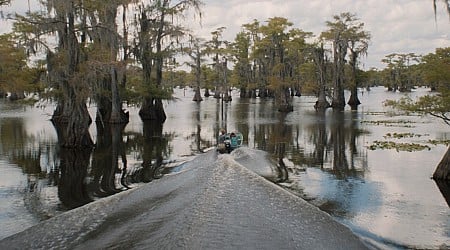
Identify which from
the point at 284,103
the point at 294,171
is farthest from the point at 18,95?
the point at 294,171

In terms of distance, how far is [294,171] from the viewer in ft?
55.7

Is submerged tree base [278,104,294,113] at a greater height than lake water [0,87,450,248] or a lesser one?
greater

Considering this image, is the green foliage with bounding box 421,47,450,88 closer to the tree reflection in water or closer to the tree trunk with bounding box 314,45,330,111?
the tree reflection in water

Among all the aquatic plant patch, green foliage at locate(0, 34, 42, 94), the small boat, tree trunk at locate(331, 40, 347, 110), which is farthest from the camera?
tree trunk at locate(331, 40, 347, 110)

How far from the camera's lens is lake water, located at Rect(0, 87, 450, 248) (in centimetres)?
1087

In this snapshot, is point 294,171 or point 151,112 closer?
point 294,171

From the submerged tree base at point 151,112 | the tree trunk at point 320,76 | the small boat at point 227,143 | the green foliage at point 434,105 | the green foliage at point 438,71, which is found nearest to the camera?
the green foliage at point 434,105

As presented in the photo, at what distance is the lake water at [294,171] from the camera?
35.7 ft

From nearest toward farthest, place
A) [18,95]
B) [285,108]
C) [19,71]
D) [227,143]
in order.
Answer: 1. [227,143]
2. [19,71]
3. [18,95]
4. [285,108]

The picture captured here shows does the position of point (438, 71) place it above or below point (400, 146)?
above

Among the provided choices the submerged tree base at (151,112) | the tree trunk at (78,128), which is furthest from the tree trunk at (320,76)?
the tree trunk at (78,128)

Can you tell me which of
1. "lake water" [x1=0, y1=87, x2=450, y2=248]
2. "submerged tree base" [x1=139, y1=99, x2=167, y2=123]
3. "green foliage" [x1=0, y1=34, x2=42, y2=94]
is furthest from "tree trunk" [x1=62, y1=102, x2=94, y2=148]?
"submerged tree base" [x1=139, y1=99, x2=167, y2=123]

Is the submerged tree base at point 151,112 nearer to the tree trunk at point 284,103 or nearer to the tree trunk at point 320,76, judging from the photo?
the tree trunk at point 284,103

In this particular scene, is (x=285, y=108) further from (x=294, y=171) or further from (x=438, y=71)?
(x=294, y=171)
